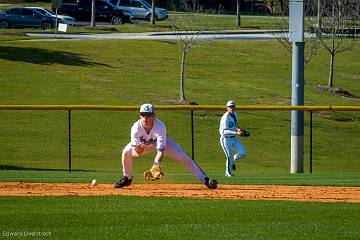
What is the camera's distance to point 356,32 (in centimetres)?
5728

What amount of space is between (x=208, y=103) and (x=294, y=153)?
38.6ft

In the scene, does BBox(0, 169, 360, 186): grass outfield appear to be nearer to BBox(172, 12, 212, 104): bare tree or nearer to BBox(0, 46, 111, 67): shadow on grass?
BBox(172, 12, 212, 104): bare tree

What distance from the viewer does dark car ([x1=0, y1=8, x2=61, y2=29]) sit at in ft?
192

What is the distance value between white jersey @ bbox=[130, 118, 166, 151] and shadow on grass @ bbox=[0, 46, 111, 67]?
26.3m

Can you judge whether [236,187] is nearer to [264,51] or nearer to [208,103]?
[208,103]

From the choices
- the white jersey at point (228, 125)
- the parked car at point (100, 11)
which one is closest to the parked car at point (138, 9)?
the parked car at point (100, 11)

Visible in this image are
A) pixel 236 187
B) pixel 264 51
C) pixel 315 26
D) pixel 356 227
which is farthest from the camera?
pixel 264 51

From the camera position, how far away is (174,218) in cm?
1341

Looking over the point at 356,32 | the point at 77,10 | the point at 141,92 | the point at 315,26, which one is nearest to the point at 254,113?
the point at 141,92

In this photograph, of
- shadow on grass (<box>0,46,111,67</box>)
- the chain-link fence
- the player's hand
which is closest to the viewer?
the player's hand

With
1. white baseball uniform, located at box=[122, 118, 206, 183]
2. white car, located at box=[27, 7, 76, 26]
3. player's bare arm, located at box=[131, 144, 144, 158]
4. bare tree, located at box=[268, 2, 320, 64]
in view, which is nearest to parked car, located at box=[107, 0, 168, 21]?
white car, located at box=[27, 7, 76, 26]

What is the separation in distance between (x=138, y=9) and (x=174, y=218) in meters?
54.1

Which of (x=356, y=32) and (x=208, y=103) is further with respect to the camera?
(x=356, y=32)

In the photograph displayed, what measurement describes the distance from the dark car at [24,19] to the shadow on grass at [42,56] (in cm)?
1443
